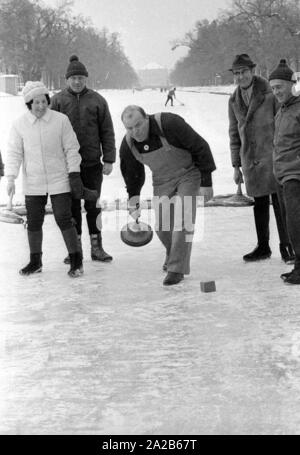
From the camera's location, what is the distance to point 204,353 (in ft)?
11.6

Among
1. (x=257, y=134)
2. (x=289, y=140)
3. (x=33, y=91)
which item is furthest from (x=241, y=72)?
(x=33, y=91)

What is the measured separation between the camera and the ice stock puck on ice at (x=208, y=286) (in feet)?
15.7

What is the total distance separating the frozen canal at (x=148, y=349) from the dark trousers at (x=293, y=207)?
330mm

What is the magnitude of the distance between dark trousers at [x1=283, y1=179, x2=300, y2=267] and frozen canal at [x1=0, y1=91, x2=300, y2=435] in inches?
13.0

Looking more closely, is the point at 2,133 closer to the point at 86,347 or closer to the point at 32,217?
the point at 32,217

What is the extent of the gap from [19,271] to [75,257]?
46 cm

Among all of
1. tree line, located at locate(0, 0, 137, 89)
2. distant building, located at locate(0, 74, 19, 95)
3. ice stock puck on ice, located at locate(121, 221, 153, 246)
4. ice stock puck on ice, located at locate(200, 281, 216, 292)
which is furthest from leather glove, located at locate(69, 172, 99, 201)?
tree line, located at locate(0, 0, 137, 89)

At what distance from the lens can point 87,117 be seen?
18.3 ft

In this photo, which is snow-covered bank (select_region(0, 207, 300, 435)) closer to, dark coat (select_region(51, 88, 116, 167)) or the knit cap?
dark coat (select_region(51, 88, 116, 167))

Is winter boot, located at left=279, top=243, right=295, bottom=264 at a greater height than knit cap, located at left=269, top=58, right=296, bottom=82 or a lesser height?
lesser

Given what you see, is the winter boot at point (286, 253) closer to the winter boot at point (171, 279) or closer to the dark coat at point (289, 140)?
the dark coat at point (289, 140)

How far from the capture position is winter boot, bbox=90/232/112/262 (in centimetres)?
589

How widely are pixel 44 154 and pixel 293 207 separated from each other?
1768 mm
